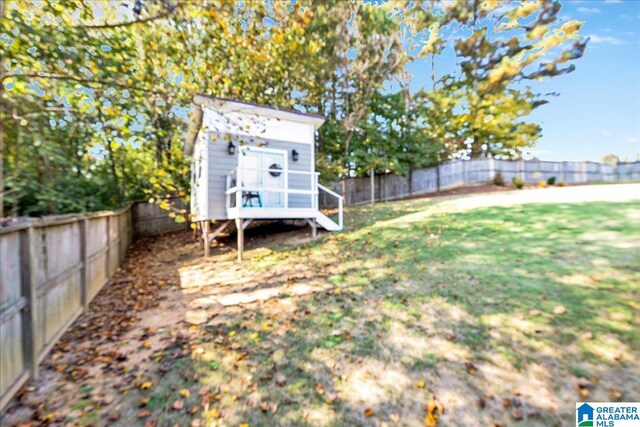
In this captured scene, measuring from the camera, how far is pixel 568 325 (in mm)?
3424

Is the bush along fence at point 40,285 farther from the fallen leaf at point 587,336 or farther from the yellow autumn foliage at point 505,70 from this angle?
the yellow autumn foliage at point 505,70

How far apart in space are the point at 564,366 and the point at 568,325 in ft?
2.29

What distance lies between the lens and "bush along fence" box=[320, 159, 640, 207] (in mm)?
19812

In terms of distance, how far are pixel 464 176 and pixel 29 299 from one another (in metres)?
21.0

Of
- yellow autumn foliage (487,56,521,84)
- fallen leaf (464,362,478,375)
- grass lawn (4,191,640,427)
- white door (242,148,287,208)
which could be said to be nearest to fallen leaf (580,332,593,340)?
grass lawn (4,191,640,427)

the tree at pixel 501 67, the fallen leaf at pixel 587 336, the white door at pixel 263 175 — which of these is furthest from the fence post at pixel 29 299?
the tree at pixel 501 67

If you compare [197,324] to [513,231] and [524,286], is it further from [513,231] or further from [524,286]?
[513,231]

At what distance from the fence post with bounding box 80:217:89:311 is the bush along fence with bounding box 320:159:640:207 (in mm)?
14869

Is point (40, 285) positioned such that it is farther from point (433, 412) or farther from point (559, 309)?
point (559, 309)

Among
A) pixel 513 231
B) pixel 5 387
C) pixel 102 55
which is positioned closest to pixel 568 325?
pixel 513 231

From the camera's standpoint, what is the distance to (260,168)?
1029cm

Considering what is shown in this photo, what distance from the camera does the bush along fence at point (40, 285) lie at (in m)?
2.74

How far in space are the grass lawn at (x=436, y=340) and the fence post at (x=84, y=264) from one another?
2.31 m

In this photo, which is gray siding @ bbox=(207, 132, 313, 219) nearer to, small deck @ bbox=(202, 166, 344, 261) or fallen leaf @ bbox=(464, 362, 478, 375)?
small deck @ bbox=(202, 166, 344, 261)
